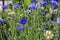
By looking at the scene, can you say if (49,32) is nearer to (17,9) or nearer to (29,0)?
(17,9)

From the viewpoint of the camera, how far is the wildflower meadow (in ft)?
7.50

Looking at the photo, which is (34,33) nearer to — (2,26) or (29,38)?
(29,38)

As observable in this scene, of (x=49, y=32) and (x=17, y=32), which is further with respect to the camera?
(x=17, y=32)

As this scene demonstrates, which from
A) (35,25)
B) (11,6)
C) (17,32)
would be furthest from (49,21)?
(11,6)

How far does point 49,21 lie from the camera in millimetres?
2426

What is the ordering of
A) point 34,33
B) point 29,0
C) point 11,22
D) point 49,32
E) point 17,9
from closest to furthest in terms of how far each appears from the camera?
point 49,32 → point 34,33 → point 11,22 → point 17,9 → point 29,0

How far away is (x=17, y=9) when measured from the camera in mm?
2719

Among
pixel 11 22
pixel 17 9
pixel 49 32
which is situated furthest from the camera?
pixel 17 9

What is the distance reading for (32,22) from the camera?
7.98ft

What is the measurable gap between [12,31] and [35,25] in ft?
0.76

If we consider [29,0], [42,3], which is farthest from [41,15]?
[29,0]

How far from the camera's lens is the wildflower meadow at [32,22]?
2.29 meters

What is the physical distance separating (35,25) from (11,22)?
260mm

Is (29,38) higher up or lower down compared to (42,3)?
lower down
